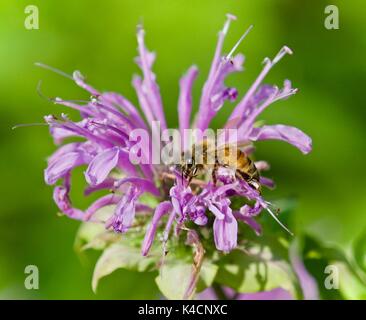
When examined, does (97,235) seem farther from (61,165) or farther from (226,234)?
(226,234)

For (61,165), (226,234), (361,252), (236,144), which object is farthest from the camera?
(361,252)

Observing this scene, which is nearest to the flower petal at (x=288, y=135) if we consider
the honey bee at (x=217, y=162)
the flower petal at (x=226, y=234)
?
the honey bee at (x=217, y=162)

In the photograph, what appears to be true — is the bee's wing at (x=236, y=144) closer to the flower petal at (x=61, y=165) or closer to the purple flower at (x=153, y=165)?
the purple flower at (x=153, y=165)

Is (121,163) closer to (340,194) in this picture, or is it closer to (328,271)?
(328,271)

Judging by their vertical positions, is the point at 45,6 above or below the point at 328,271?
above

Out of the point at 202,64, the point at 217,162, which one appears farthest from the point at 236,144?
the point at 202,64

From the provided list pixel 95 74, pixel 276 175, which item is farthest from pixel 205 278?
pixel 95 74
